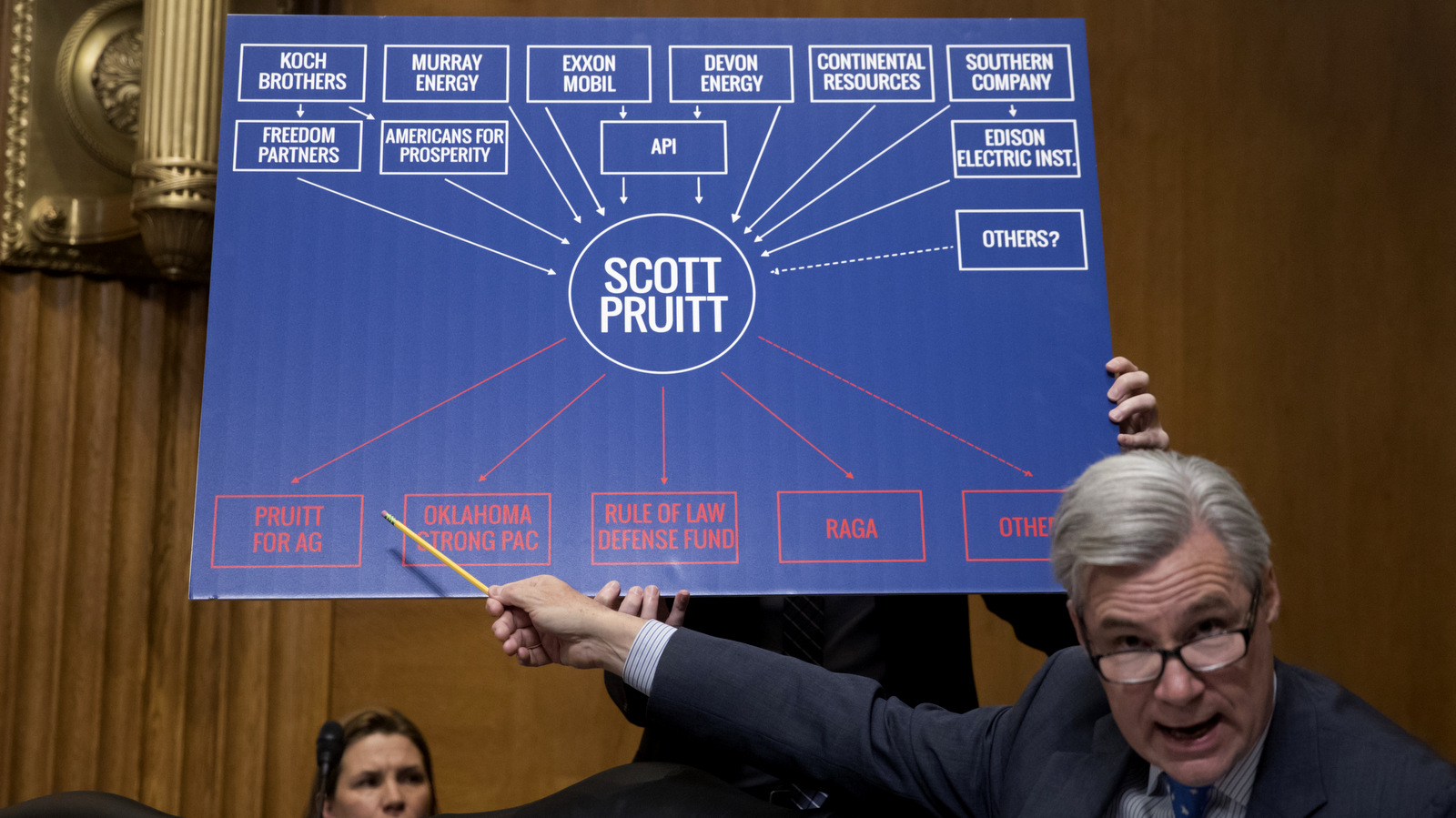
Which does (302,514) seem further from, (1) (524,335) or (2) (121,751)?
(2) (121,751)

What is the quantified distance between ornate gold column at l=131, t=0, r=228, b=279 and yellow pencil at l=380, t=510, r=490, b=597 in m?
1.26

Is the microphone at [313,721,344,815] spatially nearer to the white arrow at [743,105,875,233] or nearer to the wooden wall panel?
the wooden wall panel

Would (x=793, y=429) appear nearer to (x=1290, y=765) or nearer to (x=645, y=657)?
(x=645, y=657)

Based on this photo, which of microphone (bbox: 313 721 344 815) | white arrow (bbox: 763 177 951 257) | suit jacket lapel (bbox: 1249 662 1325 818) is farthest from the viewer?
microphone (bbox: 313 721 344 815)

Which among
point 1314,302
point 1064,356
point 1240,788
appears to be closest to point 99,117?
point 1064,356

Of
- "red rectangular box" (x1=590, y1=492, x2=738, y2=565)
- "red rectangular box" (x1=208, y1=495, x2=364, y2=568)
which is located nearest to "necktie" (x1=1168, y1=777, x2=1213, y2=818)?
"red rectangular box" (x1=590, y1=492, x2=738, y2=565)

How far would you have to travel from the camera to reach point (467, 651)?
319 cm

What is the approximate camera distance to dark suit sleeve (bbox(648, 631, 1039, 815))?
4.78 feet

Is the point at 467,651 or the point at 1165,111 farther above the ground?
the point at 1165,111

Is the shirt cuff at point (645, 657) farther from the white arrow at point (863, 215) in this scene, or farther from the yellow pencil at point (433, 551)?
the white arrow at point (863, 215)

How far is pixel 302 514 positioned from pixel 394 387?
0.23m

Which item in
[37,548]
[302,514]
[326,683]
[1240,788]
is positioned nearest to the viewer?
[1240,788]

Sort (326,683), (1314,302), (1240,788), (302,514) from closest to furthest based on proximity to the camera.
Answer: (1240,788) → (302,514) → (326,683) → (1314,302)

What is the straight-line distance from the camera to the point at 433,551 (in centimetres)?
167
